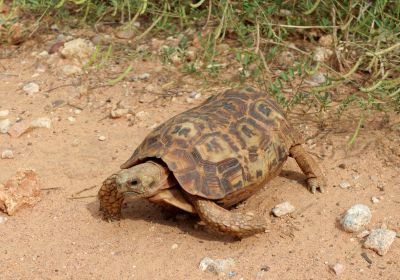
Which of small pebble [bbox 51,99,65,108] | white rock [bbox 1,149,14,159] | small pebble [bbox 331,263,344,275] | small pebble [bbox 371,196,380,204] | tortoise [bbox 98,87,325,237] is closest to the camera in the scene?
small pebble [bbox 331,263,344,275]

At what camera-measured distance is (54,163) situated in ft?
12.5

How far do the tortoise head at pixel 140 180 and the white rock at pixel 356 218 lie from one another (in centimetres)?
96

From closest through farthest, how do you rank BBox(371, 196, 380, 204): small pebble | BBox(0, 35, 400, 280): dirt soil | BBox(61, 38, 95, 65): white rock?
BBox(0, 35, 400, 280): dirt soil < BBox(371, 196, 380, 204): small pebble < BBox(61, 38, 95, 65): white rock

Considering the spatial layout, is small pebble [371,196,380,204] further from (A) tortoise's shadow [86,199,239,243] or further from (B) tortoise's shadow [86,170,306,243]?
(A) tortoise's shadow [86,199,239,243]

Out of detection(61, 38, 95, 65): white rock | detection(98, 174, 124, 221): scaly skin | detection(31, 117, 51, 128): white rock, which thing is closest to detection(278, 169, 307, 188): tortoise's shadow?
detection(98, 174, 124, 221): scaly skin

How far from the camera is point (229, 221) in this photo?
2.94 m

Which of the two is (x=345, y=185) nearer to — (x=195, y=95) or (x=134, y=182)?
(x=134, y=182)

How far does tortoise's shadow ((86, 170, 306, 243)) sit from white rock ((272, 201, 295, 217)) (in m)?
0.28

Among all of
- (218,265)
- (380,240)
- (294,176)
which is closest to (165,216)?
(218,265)

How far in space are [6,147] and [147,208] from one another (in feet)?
4.04

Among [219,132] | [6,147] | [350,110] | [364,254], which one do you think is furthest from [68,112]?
[364,254]

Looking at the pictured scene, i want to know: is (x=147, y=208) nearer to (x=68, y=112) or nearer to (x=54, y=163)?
(x=54, y=163)

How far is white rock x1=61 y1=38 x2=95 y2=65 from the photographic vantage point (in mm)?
4980

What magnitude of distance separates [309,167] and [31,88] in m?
2.41
